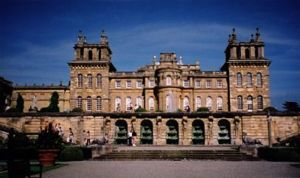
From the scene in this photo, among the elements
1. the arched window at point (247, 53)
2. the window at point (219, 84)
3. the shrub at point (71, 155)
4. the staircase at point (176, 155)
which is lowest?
the staircase at point (176, 155)

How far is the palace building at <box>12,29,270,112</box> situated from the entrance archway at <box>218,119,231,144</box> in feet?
41.0

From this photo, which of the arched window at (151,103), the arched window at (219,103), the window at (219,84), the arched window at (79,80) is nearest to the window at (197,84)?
the window at (219,84)

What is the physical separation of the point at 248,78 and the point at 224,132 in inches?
644

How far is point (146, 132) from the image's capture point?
155 feet

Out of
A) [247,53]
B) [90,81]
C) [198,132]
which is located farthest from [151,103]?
[247,53]

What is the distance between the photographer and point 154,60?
65.1 m

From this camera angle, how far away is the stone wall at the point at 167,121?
44812 mm

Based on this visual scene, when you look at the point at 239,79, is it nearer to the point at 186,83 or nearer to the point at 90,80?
the point at 186,83

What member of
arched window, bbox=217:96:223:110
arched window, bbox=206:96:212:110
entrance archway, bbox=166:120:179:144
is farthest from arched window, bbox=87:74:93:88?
arched window, bbox=217:96:223:110

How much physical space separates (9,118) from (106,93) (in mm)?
18590

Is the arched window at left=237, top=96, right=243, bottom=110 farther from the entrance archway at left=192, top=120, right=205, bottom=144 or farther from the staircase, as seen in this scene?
the staircase

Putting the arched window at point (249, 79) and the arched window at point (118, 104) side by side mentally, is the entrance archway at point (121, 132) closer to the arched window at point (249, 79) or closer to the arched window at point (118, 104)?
the arched window at point (118, 104)

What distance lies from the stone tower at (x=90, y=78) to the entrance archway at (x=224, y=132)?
65.6 ft

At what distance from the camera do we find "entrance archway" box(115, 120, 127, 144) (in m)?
47.2
